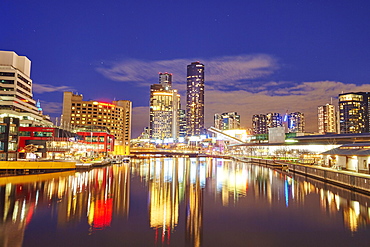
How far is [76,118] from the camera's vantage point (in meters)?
149

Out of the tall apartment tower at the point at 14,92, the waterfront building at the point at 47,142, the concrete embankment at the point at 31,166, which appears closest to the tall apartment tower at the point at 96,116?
the tall apartment tower at the point at 14,92

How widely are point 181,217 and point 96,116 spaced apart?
141m

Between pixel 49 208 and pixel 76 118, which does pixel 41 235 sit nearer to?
pixel 49 208

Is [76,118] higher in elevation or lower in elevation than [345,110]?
lower

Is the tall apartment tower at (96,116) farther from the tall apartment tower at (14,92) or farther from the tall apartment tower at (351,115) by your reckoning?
the tall apartment tower at (351,115)

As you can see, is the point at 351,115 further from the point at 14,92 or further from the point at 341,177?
the point at 14,92

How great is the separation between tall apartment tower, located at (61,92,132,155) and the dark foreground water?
4822 inches

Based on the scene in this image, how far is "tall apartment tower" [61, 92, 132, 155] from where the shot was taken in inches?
5812

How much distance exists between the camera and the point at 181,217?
2016 cm

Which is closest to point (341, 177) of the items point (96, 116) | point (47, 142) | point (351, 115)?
point (47, 142)

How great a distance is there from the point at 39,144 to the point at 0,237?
2228 inches

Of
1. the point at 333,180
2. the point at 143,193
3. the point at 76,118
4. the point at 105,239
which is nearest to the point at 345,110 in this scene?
the point at 76,118

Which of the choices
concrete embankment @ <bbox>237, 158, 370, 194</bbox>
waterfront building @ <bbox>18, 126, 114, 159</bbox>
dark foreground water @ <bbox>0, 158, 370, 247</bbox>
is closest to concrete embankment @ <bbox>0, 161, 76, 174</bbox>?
dark foreground water @ <bbox>0, 158, 370, 247</bbox>

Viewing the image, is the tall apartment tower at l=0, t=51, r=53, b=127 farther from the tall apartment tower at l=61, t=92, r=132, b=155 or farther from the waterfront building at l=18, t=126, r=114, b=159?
the tall apartment tower at l=61, t=92, r=132, b=155
